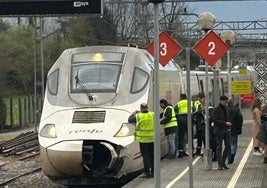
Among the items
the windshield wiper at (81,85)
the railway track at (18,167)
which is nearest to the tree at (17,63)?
the railway track at (18,167)

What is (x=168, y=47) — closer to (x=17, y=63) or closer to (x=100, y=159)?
(x=100, y=159)

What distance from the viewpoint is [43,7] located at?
553 inches

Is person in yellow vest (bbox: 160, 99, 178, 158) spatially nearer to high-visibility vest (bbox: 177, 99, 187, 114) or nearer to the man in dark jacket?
high-visibility vest (bbox: 177, 99, 187, 114)

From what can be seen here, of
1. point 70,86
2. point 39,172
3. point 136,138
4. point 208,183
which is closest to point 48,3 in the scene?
point 70,86

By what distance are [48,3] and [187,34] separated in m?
51.5

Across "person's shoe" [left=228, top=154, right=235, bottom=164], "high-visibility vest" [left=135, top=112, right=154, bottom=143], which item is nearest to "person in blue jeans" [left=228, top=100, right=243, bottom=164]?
"person's shoe" [left=228, top=154, right=235, bottom=164]

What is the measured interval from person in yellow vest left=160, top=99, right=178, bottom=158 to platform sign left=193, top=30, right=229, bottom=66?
4733mm

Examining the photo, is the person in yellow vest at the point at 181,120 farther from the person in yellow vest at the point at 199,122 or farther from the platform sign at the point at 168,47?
the platform sign at the point at 168,47

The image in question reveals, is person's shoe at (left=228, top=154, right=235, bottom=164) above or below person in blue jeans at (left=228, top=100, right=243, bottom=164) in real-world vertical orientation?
below

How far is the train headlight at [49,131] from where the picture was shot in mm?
14559

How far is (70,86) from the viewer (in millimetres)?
15570

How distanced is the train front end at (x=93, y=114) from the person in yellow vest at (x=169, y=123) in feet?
6.03

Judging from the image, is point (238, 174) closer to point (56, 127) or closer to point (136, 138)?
point (136, 138)

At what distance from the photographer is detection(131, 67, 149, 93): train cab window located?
51.1 ft
